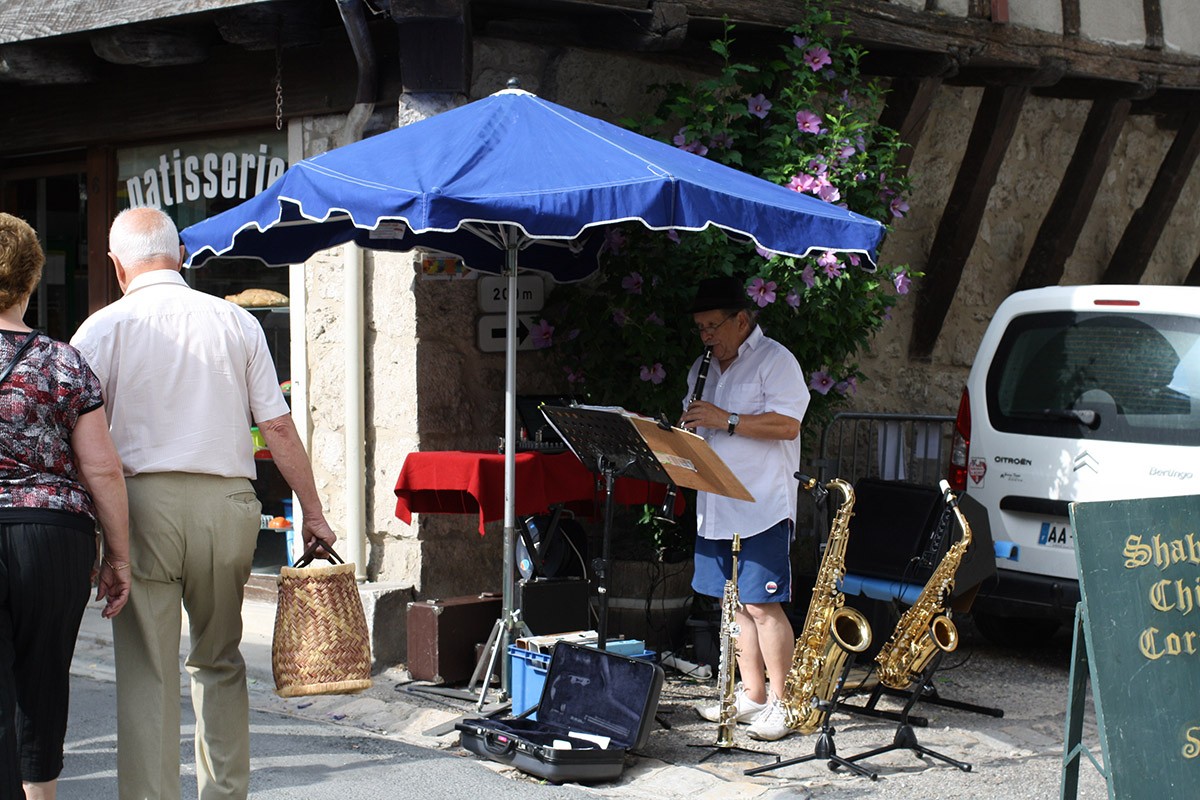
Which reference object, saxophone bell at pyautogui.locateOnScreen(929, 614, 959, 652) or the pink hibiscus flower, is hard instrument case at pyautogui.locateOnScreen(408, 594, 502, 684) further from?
saxophone bell at pyautogui.locateOnScreen(929, 614, 959, 652)

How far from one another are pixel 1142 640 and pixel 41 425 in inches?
113

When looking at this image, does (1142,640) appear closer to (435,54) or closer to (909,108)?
(435,54)

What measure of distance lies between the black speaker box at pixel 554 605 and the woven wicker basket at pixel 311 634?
1.60m

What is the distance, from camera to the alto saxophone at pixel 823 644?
5.38m

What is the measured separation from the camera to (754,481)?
5508mm

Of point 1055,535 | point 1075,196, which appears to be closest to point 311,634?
point 1055,535

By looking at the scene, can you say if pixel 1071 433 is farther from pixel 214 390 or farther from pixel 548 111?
pixel 214 390

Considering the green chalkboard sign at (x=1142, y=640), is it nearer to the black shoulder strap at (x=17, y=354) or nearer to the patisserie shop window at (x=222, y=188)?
the black shoulder strap at (x=17, y=354)

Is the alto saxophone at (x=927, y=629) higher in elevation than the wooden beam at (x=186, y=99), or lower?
lower

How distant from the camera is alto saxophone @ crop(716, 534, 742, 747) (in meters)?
5.27

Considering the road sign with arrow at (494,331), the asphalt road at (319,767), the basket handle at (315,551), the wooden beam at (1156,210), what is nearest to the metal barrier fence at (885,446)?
the road sign with arrow at (494,331)

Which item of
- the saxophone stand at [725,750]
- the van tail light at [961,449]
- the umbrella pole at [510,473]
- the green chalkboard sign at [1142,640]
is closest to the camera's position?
the green chalkboard sign at [1142,640]

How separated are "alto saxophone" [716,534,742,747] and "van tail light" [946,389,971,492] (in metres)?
1.88

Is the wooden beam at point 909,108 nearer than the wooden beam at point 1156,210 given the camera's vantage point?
Yes
